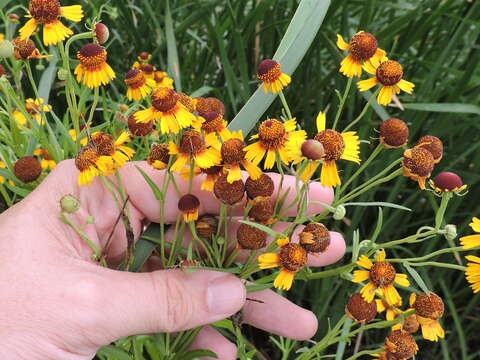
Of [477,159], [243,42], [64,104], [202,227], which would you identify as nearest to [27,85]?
[64,104]

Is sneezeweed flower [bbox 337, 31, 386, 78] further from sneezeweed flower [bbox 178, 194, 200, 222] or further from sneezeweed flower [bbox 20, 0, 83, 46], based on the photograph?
sneezeweed flower [bbox 20, 0, 83, 46]

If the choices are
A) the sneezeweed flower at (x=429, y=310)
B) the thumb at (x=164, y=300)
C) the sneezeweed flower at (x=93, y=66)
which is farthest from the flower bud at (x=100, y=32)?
the sneezeweed flower at (x=429, y=310)

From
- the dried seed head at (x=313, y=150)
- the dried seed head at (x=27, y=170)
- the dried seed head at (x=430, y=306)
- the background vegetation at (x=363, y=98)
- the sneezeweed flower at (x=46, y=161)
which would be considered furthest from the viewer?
the background vegetation at (x=363, y=98)

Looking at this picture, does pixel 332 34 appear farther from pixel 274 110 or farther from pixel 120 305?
pixel 120 305

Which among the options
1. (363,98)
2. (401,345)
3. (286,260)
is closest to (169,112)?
(286,260)

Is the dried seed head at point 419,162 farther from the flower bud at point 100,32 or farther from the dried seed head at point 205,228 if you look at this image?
the flower bud at point 100,32

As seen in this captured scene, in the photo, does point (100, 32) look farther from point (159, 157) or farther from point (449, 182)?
point (449, 182)
